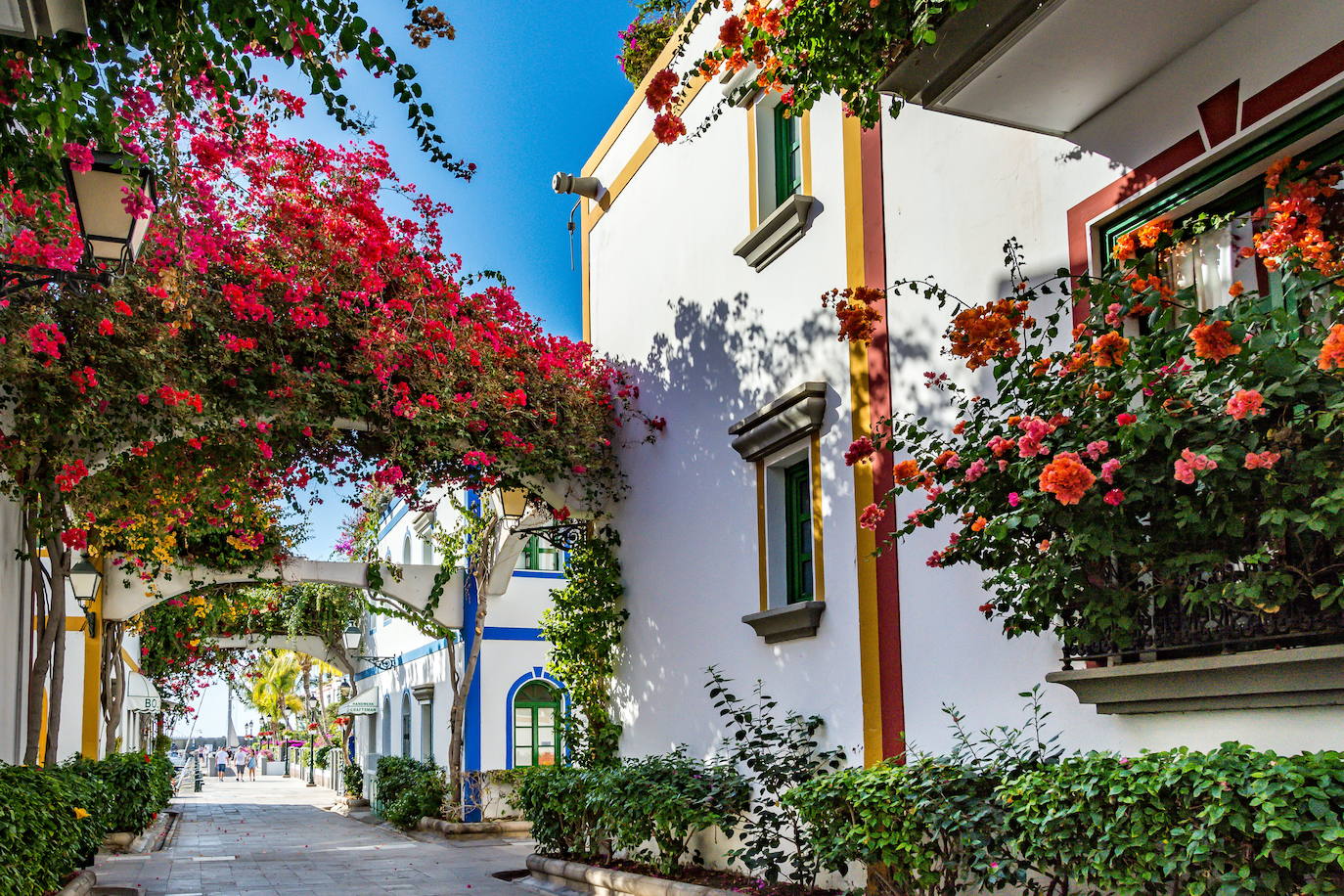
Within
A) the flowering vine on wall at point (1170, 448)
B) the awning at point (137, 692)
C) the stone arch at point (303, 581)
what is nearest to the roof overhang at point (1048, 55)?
the flowering vine on wall at point (1170, 448)

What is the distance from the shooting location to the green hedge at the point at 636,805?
8.01 m

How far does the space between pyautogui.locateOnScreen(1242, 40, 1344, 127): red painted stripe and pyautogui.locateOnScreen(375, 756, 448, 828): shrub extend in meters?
15.0

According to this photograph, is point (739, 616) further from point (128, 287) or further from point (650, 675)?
point (128, 287)

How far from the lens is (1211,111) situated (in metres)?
5.05

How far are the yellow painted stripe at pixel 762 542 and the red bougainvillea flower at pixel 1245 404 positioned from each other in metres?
5.04

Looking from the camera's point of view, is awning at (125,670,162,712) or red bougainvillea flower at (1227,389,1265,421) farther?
awning at (125,670,162,712)

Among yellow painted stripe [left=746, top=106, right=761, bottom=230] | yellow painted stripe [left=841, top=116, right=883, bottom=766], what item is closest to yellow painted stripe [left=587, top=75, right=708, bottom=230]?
yellow painted stripe [left=746, top=106, right=761, bottom=230]

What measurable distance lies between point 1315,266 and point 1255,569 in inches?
40.7

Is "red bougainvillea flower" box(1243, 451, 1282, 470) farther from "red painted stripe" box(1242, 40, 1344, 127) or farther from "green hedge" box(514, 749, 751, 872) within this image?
"green hedge" box(514, 749, 751, 872)

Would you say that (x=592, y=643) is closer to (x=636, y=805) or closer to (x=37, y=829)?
(x=636, y=805)

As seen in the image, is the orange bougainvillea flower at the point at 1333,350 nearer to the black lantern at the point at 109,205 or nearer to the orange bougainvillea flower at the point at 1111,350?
the orange bougainvillea flower at the point at 1111,350

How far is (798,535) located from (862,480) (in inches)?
47.9

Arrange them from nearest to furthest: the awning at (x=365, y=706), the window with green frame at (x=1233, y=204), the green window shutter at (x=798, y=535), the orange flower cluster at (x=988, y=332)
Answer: the window with green frame at (x=1233, y=204)
the orange flower cluster at (x=988, y=332)
the green window shutter at (x=798, y=535)
the awning at (x=365, y=706)

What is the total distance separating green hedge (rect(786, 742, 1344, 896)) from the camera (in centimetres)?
368
